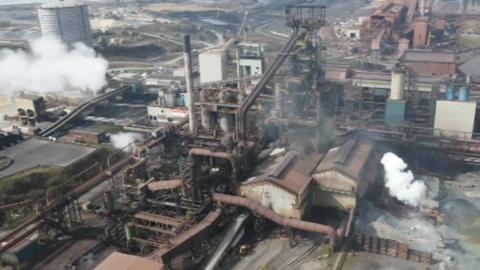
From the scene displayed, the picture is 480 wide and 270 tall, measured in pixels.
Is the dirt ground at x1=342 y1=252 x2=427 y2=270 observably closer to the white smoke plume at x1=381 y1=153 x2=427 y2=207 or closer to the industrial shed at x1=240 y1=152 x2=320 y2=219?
the industrial shed at x1=240 y1=152 x2=320 y2=219

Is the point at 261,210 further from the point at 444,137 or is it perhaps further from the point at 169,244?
the point at 444,137

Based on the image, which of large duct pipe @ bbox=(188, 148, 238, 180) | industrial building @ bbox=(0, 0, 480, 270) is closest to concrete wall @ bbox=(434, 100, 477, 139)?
industrial building @ bbox=(0, 0, 480, 270)

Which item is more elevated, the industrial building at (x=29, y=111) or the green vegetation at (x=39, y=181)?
the industrial building at (x=29, y=111)

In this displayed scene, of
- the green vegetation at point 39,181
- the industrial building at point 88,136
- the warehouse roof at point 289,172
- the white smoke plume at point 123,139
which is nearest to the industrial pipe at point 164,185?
the warehouse roof at point 289,172

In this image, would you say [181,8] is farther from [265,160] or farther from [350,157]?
[350,157]

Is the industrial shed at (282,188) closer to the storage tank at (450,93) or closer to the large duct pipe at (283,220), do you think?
the large duct pipe at (283,220)

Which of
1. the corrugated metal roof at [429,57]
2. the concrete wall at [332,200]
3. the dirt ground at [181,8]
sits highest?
the dirt ground at [181,8]

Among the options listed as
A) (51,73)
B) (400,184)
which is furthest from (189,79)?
(51,73)
